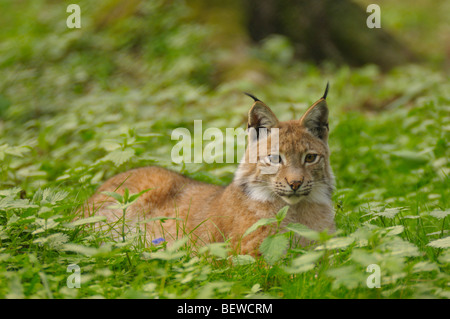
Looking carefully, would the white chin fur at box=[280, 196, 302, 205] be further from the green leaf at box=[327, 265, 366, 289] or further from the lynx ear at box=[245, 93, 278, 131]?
the green leaf at box=[327, 265, 366, 289]

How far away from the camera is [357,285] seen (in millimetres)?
2494

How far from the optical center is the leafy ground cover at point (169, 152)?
2.69 meters

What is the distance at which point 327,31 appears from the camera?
1028 cm

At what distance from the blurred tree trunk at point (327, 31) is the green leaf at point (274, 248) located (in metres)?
8.08

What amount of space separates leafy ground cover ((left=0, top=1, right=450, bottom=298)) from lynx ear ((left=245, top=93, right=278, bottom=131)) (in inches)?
39.3

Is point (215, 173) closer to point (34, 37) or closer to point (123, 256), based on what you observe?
point (123, 256)

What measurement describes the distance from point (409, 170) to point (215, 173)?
7.93 ft

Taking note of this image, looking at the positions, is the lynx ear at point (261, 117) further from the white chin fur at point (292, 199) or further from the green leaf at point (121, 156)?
the green leaf at point (121, 156)

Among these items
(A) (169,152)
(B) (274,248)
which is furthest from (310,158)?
(A) (169,152)

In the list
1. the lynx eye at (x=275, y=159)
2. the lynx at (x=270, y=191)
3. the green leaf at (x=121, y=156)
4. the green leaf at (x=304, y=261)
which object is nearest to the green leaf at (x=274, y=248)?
the green leaf at (x=304, y=261)

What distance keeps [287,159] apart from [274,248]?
1.10 meters

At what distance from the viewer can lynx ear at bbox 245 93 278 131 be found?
3745 mm

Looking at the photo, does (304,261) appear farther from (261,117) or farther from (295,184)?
(261,117)

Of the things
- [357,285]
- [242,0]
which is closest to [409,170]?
[357,285]
